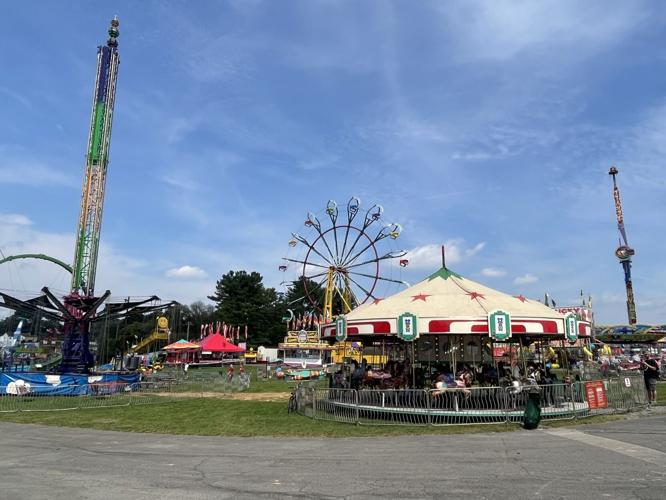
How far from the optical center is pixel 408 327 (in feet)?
47.9

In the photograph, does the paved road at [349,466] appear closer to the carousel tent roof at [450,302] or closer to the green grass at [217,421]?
the green grass at [217,421]

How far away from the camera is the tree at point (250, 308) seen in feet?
290

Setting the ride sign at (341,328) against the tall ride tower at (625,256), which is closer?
the ride sign at (341,328)

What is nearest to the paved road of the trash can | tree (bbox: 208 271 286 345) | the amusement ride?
the trash can

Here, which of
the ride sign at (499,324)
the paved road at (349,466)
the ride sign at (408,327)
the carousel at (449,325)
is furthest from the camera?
the ride sign at (408,327)

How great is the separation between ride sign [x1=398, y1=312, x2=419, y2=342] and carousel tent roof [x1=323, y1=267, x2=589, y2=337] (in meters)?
0.22

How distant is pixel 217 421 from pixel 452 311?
8.03 m

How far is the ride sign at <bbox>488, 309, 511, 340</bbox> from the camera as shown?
1416 centimetres

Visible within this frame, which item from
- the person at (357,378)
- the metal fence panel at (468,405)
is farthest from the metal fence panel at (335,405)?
the metal fence panel at (468,405)

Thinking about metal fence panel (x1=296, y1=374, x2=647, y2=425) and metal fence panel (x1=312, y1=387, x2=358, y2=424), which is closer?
metal fence panel (x1=296, y1=374, x2=647, y2=425)

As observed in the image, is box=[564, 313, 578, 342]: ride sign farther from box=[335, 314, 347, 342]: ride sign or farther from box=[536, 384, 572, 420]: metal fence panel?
box=[335, 314, 347, 342]: ride sign

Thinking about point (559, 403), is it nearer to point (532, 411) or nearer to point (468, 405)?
point (532, 411)

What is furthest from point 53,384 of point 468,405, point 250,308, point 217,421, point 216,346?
point 250,308

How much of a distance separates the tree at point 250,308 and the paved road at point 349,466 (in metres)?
76.3
